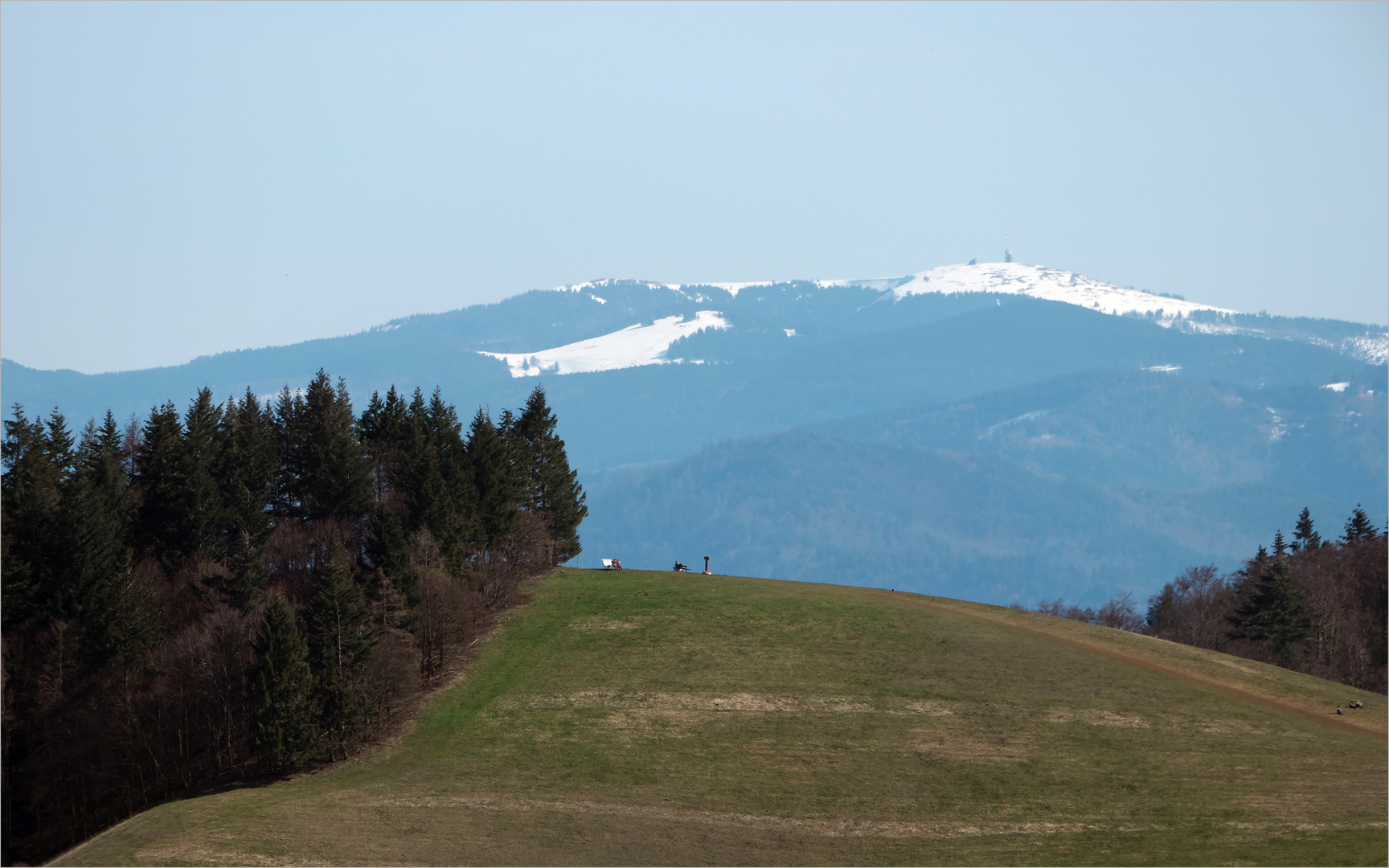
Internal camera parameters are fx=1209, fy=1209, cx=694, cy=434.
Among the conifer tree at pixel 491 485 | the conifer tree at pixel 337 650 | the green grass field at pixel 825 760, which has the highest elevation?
the conifer tree at pixel 491 485

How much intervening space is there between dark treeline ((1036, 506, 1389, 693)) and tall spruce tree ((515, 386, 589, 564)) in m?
54.7

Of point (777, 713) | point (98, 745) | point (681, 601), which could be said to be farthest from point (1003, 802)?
point (98, 745)

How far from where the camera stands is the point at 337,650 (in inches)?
2527

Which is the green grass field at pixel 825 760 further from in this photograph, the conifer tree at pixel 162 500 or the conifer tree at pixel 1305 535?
the conifer tree at pixel 1305 535

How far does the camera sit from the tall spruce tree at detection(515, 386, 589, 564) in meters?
94.5

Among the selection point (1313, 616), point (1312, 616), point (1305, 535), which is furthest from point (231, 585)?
point (1305, 535)

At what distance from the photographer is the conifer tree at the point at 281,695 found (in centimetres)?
6091

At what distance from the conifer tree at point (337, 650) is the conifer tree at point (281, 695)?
116 centimetres

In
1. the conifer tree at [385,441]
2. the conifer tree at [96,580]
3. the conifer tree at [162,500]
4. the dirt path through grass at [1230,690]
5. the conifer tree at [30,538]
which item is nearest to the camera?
the dirt path through grass at [1230,690]

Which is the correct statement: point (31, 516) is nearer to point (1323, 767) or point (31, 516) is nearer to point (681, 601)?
point (681, 601)

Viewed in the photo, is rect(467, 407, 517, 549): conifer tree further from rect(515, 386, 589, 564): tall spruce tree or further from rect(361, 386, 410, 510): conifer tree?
rect(361, 386, 410, 510): conifer tree

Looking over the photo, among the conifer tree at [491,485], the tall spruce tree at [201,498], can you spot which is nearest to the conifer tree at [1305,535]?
the conifer tree at [491,485]

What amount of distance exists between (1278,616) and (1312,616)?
4.85m

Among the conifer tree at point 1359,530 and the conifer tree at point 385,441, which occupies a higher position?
the conifer tree at point 385,441
